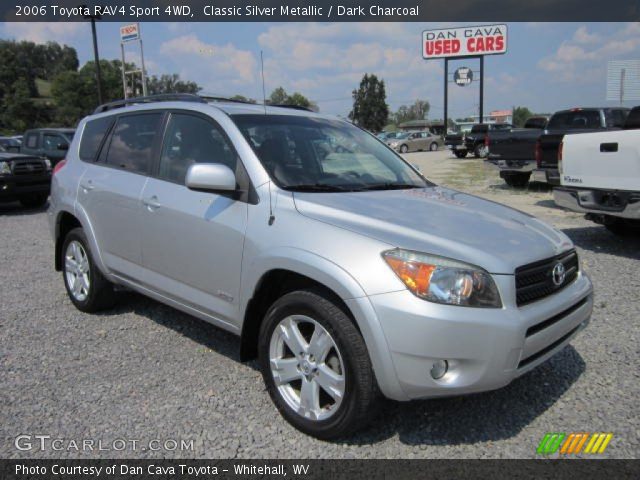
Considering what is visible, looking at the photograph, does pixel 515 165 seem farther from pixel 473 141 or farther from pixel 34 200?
pixel 473 141

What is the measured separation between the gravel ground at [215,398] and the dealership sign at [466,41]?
1426 inches

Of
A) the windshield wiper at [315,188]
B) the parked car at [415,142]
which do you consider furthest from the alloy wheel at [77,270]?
the parked car at [415,142]

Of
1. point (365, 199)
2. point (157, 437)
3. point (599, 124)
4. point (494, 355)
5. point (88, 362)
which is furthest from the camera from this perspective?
point (599, 124)

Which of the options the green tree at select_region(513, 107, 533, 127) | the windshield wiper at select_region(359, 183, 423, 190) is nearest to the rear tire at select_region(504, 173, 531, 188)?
the windshield wiper at select_region(359, 183, 423, 190)

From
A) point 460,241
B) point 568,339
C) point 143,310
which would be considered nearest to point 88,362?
point 143,310

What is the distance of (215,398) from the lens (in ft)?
10.3

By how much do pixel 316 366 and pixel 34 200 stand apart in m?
11.7

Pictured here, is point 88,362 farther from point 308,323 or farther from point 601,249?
point 601,249

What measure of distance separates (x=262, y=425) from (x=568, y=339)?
1.77 meters

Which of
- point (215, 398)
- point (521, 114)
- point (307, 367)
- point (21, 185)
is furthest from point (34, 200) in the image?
point (521, 114)

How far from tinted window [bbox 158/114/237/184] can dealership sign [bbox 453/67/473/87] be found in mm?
38533

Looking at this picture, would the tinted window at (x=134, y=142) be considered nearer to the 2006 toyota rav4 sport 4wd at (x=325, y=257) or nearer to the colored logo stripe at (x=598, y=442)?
the 2006 toyota rav4 sport 4wd at (x=325, y=257)

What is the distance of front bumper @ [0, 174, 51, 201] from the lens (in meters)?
10.7

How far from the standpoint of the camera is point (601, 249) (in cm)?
675
